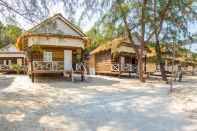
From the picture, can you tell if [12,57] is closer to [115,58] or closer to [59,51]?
[115,58]

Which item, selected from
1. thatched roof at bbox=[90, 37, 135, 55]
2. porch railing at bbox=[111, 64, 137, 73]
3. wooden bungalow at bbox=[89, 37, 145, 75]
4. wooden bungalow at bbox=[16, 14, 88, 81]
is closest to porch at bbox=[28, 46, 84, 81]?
wooden bungalow at bbox=[16, 14, 88, 81]

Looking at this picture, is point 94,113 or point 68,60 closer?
point 94,113

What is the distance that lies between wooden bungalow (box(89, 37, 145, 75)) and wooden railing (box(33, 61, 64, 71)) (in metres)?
6.97

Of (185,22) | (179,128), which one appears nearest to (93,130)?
(179,128)

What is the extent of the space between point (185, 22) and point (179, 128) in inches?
751

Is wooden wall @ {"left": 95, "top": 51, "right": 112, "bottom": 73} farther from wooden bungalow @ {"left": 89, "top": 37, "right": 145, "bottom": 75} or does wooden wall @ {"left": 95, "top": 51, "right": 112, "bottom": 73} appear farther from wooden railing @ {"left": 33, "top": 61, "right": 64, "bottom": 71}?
wooden railing @ {"left": 33, "top": 61, "right": 64, "bottom": 71}

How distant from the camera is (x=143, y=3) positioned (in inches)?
1003

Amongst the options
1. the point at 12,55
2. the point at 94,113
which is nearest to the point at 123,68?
the point at 12,55

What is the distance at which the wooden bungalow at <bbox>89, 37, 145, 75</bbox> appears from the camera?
1293 inches

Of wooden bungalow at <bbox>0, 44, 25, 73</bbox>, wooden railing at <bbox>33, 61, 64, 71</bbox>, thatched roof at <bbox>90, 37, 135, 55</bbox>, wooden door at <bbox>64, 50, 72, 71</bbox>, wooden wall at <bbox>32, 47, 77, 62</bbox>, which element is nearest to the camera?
wooden railing at <bbox>33, 61, 64, 71</bbox>

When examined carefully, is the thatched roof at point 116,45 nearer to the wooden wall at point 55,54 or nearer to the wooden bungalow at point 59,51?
the wooden bungalow at point 59,51

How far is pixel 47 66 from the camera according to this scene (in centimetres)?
2572

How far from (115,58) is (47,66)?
1150 cm

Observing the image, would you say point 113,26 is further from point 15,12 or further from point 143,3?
point 15,12
